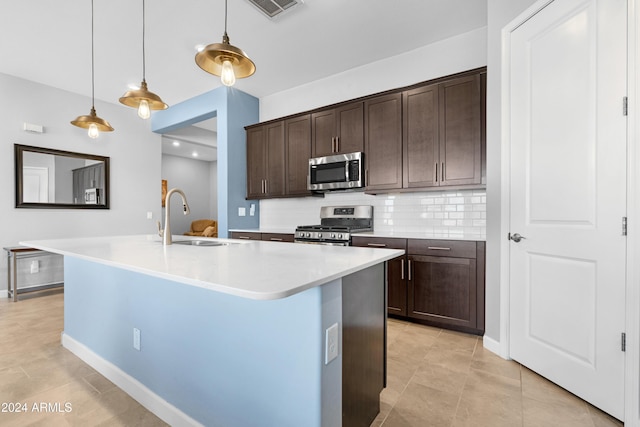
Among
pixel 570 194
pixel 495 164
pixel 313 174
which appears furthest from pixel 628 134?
pixel 313 174

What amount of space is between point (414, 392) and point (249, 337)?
1186 millimetres

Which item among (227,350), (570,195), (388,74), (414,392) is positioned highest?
(388,74)

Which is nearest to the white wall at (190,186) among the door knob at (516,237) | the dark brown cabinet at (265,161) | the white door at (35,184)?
the white door at (35,184)

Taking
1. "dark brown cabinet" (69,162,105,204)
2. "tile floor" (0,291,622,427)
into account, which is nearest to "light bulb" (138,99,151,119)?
"tile floor" (0,291,622,427)

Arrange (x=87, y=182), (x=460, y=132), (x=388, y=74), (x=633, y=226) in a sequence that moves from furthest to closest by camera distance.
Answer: (x=87, y=182) < (x=388, y=74) < (x=460, y=132) < (x=633, y=226)

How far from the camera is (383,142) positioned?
127 inches

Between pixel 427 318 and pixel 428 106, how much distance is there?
205 centimetres

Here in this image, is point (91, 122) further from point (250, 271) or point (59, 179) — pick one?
point (59, 179)

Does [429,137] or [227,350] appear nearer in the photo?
[227,350]

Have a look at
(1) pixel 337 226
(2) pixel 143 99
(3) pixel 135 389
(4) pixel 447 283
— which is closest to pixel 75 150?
(2) pixel 143 99

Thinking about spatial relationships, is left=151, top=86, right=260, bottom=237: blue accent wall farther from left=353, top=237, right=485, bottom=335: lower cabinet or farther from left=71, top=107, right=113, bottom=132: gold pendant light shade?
left=353, top=237, right=485, bottom=335: lower cabinet

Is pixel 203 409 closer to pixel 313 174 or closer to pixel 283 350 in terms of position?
pixel 283 350

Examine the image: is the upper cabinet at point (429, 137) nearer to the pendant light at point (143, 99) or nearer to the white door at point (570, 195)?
the white door at point (570, 195)

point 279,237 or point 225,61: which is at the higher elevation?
point 225,61
